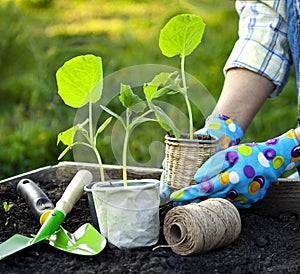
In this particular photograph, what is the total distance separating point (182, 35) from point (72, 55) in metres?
2.59

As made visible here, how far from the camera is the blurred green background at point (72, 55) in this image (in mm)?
3002

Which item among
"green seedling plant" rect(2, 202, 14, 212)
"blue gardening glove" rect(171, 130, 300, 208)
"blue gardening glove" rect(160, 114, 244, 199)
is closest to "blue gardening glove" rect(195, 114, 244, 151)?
"blue gardening glove" rect(160, 114, 244, 199)

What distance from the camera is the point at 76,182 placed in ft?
4.75

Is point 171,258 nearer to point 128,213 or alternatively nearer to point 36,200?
point 128,213

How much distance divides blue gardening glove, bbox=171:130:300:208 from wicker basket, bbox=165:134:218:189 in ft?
0.06

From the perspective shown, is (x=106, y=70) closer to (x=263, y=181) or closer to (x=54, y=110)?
(x=54, y=110)

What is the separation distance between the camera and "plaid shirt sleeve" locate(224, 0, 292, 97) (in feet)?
6.07

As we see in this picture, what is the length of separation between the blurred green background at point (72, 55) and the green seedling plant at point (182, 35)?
4.77 ft

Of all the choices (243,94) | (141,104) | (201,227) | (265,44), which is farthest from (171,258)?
(265,44)

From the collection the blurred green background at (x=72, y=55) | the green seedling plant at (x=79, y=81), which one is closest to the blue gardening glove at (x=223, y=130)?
the green seedling plant at (x=79, y=81)

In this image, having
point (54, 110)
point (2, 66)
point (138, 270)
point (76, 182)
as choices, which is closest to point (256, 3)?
point (76, 182)

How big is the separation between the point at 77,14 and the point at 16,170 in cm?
189

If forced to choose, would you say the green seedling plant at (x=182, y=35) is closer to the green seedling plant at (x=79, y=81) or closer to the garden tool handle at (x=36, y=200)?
the green seedling plant at (x=79, y=81)

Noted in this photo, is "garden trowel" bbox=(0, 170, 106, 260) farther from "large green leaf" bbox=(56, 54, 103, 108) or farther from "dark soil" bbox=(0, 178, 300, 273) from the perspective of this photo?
"large green leaf" bbox=(56, 54, 103, 108)
